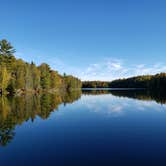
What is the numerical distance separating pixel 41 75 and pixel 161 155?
267ft

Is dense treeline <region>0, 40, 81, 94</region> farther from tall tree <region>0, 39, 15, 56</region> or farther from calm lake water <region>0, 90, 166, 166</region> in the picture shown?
calm lake water <region>0, 90, 166, 166</region>

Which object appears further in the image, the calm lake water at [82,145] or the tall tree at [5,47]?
the tall tree at [5,47]

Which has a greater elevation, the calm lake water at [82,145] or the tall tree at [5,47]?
the tall tree at [5,47]

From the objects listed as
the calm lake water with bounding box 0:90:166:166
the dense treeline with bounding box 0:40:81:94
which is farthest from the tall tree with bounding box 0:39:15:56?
the calm lake water with bounding box 0:90:166:166

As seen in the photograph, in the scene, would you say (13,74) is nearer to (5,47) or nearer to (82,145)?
(5,47)

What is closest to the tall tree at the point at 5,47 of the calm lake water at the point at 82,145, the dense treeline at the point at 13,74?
the dense treeline at the point at 13,74

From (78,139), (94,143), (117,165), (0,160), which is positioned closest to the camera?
(117,165)

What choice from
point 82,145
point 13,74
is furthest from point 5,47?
point 82,145

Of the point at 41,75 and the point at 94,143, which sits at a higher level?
the point at 41,75

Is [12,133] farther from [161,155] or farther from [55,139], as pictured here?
[161,155]

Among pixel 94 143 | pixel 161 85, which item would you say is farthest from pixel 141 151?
pixel 161 85

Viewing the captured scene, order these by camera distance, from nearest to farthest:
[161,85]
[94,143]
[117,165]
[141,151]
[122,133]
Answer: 1. [117,165]
2. [141,151]
3. [94,143]
4. [122,133]
5. [161,85]

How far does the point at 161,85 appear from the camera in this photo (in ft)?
375

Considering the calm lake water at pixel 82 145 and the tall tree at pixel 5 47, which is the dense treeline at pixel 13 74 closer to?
the tall tree at pixel 5 47
